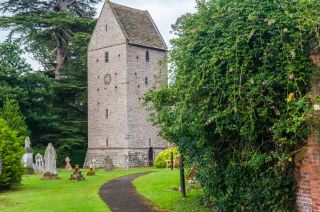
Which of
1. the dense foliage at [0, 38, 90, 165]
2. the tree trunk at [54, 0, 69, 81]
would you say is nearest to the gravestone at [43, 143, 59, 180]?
the dense foliage at [0, 38, 90, 165]

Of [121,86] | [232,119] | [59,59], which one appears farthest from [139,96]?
[232,119]

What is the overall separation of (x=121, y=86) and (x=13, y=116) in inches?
451

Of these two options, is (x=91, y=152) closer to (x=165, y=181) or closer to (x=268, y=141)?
(x=165, y=181)

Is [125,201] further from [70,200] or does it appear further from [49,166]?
[49,166]

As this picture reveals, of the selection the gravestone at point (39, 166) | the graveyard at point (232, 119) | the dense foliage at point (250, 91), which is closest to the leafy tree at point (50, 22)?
the gravestone at point (39, 166)

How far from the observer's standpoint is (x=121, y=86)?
46094 mm

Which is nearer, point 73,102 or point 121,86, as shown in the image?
point 121,86

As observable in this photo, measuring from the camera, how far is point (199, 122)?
10094 millimetres

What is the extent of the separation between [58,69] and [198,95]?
1657 inches

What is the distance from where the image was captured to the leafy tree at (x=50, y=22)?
46.9 m

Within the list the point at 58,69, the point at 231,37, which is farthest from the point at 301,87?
the point at 58,69

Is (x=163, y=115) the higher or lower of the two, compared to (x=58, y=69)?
lower

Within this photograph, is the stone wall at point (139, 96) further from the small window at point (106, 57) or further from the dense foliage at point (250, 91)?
the dense foliage at point (250, 91)

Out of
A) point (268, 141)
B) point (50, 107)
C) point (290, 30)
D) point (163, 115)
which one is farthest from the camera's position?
point (50, 107)
